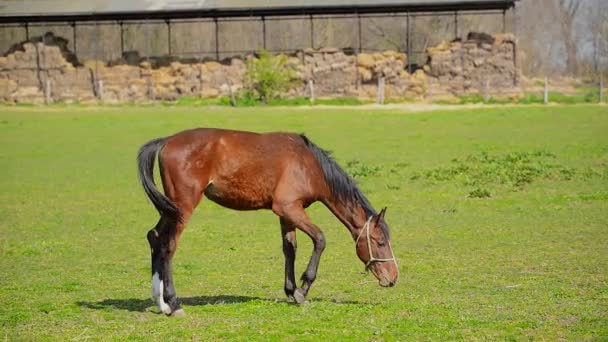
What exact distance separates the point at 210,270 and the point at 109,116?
95.8 ft

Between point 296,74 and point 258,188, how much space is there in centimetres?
4401

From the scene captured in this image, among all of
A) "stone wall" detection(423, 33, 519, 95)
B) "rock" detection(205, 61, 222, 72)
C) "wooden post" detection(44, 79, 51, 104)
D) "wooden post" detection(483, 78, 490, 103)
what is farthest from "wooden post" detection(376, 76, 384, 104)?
"wooden post" detection(44, 79, 51, 104)

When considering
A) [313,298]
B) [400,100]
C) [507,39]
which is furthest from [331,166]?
[507,39]

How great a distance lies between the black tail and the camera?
997cm

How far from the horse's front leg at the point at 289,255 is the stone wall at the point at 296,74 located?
4246cm

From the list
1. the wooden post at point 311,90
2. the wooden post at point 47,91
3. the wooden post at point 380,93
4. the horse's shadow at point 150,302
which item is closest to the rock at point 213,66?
the wooden post at point 311,90

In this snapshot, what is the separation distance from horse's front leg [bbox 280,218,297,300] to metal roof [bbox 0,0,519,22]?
44014 millimetres

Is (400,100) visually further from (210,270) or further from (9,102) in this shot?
(210,270)

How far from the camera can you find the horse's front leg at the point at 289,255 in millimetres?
10648

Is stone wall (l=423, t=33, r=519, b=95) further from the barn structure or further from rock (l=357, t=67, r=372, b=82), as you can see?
rock (l=357, t=67, r=372, b=82)

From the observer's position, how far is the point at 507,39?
5397 centimetres

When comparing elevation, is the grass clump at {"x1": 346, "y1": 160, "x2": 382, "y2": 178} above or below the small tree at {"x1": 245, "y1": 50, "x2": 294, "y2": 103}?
below

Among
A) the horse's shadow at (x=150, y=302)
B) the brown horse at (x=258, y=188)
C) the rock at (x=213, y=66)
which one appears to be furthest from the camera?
the rock at (x=213, y=66)

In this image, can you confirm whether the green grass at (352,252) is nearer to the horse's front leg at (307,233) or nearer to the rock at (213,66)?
the horse's front leg at (307,233)
